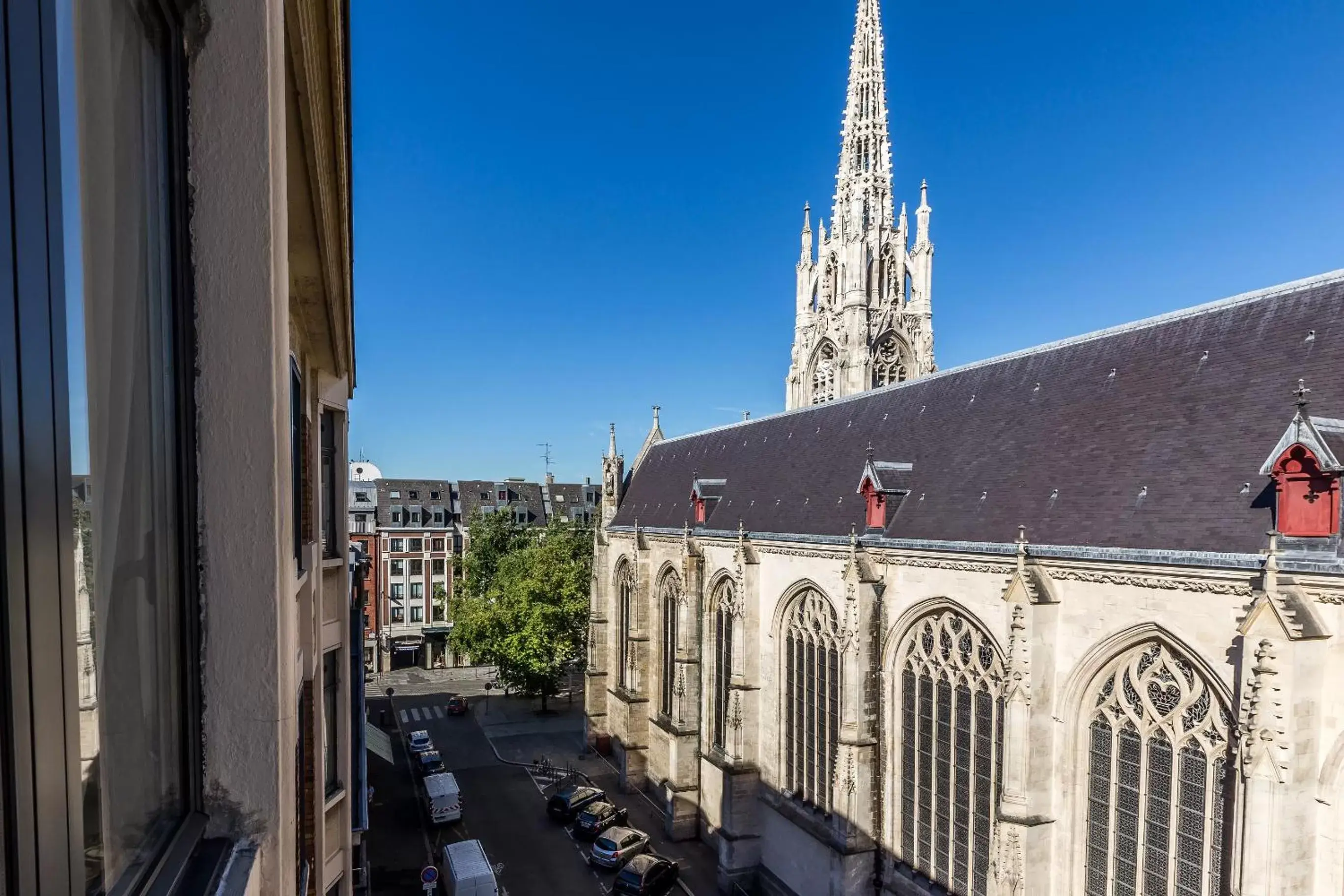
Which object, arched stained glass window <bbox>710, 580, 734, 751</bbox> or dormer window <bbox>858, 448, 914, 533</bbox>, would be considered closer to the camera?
dormer window <bbox>858, 448, 914, 533</bbox>

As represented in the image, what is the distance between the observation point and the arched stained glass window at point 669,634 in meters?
32.4

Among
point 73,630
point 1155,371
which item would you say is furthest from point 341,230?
point 1155,371

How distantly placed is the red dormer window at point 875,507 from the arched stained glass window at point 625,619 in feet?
Answer: 54.2

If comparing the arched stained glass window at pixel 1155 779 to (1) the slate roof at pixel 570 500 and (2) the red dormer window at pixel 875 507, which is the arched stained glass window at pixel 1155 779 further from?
(1) the slate roof at pixel 570 500

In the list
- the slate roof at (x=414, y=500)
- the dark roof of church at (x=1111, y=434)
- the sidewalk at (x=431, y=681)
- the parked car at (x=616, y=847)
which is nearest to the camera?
the dark roof of church at (x=1111, y=434)

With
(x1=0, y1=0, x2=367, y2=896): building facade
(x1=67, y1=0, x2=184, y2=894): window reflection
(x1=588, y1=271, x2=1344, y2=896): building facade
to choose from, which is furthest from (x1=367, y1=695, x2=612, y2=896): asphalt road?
(x1=67, y1=0, x2=184, y2=894): window reflection

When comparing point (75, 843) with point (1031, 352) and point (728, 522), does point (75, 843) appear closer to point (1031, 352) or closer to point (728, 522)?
point (1031, 352)

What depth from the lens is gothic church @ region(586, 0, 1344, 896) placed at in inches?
482

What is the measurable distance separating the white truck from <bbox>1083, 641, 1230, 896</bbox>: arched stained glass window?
16223mm

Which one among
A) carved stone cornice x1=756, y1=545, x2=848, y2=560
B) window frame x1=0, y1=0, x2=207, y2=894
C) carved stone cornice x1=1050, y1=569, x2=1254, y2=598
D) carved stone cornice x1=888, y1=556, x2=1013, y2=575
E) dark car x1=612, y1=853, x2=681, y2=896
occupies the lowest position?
dark car x1=612, y1=853, x2=681, y2=896

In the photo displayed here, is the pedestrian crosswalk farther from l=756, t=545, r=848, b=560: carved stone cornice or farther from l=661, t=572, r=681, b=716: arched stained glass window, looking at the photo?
l=756, t=545, r=848, b=560: carved stone cornice

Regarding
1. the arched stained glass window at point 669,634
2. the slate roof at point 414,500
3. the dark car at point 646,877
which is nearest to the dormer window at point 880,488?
the arched stained glass window at point 669,634

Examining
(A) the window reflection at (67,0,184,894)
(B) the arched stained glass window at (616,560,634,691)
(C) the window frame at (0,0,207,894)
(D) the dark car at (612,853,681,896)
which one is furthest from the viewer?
(B) the arched stained glass window at (616,560,634,691)

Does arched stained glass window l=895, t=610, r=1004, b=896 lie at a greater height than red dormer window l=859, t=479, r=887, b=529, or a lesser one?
lesser
